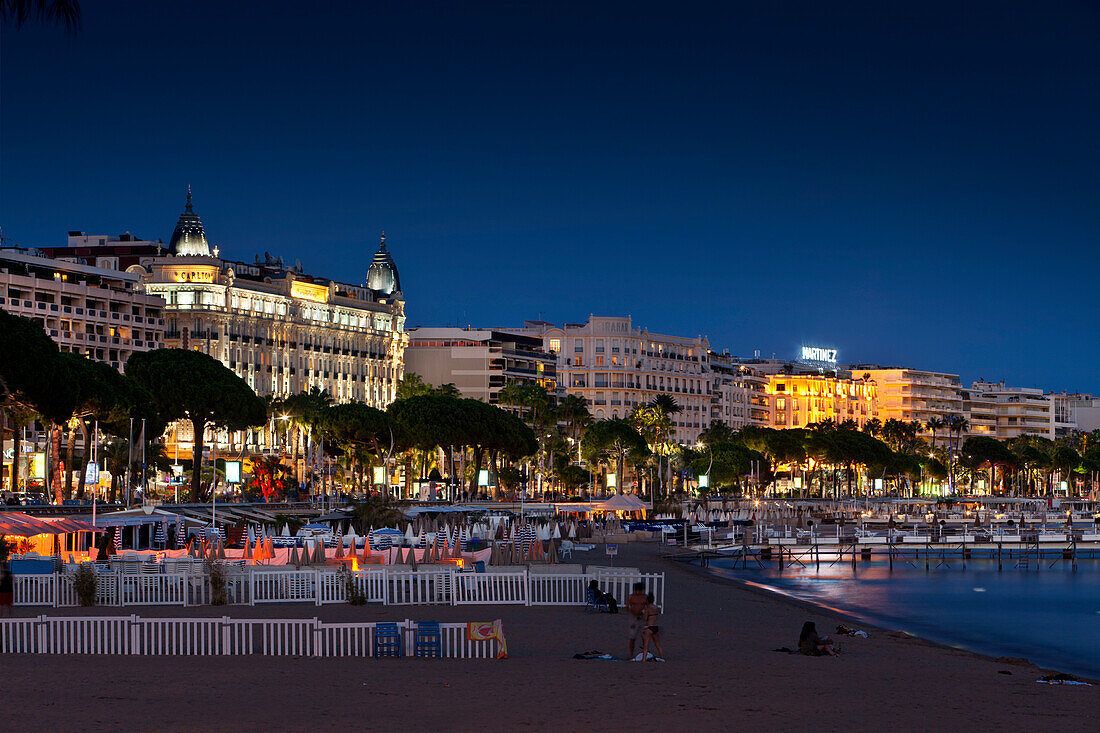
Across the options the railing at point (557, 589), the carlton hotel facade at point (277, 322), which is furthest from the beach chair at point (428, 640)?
the carlton hotel facade at point (277, 322)

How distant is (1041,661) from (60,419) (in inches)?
→ 1358

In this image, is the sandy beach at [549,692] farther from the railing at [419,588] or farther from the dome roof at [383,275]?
the dome roof at [383,275]

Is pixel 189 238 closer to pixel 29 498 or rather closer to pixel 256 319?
pixel 256 319

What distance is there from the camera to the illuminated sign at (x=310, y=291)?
141 m

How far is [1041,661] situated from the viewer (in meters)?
34.6

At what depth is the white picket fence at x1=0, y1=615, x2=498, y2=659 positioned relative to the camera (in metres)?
22.6

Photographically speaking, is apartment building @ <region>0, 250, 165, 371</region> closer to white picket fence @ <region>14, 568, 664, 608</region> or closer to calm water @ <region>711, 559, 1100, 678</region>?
calm water @ <region>711, 559, 1100, 678</region>

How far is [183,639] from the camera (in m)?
23.0

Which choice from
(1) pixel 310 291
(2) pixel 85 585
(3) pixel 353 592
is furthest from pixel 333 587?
(1) pixel 310 291

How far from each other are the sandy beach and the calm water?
6.86m

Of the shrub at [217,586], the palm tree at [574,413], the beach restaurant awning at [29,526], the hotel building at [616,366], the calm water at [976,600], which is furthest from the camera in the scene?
the hotel building at [616,366]

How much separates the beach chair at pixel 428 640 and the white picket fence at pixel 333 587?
8.05 metres

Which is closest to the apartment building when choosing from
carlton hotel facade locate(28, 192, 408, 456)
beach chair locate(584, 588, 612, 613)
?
carlton hotel facade locate(28, 192, 408, 456)

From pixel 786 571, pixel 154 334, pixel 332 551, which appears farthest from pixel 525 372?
pixel 332 551
